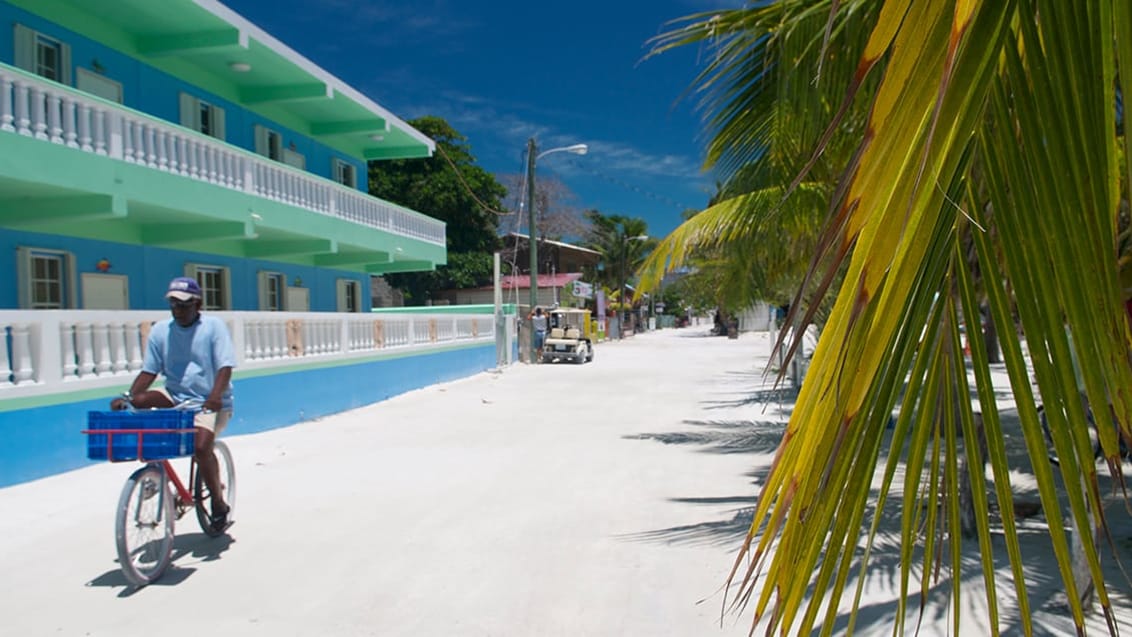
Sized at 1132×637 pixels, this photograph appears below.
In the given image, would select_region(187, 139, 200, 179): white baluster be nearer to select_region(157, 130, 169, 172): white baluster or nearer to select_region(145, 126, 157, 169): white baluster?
select_region(157, 130, 169, 172): white baluster

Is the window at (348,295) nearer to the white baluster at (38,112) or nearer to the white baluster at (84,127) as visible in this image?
the white baluster at (84,127)

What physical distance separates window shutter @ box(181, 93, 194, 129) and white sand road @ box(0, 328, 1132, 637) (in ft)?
22.0

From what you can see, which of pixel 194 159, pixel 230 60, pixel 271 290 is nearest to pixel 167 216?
pixel 194 159

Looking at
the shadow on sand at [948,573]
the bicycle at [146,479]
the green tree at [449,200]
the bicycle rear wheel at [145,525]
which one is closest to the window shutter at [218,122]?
the bicycle at [146,479]

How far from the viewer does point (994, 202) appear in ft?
3.15

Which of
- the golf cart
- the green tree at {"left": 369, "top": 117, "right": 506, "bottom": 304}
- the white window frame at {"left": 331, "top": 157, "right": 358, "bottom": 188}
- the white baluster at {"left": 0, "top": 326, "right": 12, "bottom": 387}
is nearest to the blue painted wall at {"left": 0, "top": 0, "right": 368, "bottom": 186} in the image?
the white window frame at {"left": 331, "top": 157, "right": 358, "bottom": 188}

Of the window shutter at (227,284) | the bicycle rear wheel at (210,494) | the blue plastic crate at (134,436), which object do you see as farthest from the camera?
the window shutter at (227,284)

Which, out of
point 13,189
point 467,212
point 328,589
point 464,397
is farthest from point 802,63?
point 467,212

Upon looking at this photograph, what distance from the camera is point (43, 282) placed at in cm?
1121

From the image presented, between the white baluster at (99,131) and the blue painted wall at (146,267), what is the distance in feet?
6.26

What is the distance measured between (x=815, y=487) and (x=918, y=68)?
439 mm

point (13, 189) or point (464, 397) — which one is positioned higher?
point (13, 189)

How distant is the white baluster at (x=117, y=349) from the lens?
8086 millimetres

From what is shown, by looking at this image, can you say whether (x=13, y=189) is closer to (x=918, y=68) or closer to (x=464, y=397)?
(x=464, y=397)
